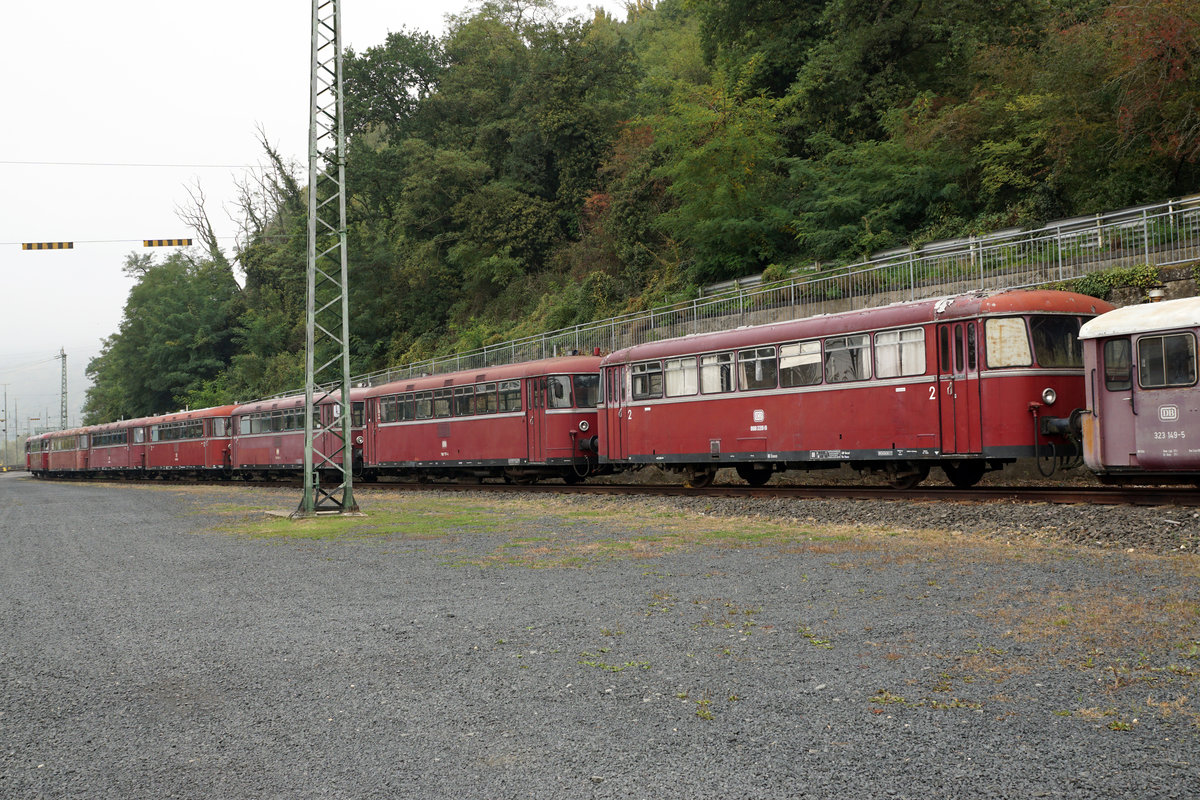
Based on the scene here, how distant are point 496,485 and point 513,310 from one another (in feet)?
98.1

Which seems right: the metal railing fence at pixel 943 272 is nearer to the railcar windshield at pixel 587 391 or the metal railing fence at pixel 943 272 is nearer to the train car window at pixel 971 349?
the railcar windshield at pixel 587 391

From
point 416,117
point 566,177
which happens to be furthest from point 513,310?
point 416,117

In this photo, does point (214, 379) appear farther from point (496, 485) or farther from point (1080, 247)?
point (1080, 247)

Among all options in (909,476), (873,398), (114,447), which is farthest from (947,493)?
(114,447)

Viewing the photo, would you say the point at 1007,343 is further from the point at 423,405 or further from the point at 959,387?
the point at 423,405

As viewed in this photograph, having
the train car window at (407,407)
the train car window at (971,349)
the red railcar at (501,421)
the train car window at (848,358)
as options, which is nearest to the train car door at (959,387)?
the train car window at (971,349)

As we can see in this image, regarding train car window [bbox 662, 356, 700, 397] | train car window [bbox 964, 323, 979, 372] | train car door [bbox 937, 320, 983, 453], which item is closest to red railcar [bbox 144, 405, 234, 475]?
train car window [bbox 662, 356, 700, 397]

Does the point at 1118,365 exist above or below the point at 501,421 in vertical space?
above

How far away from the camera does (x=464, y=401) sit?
1109 inches

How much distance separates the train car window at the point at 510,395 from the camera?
25797 millimetres

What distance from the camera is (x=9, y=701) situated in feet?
20.2

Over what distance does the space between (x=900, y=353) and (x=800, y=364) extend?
2.28 m

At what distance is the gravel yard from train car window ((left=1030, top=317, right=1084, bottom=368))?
3379 mm

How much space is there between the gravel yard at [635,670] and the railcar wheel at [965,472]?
14.5 feet
